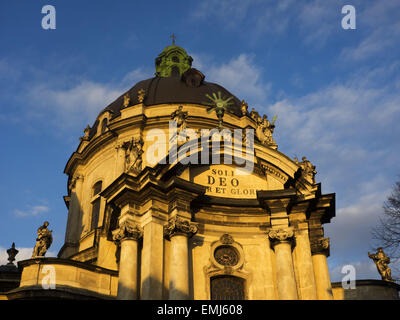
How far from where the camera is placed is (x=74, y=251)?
27.5m

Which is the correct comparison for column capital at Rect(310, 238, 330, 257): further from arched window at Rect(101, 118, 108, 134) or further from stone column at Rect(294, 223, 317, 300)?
arched window at Rect(101, 118, 108, 134)

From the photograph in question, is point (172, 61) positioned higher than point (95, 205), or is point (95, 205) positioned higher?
point (172, 61)

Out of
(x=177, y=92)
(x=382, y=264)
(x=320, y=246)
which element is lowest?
(x=382, y=264)

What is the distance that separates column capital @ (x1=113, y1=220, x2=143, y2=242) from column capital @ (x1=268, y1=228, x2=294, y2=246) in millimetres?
5747

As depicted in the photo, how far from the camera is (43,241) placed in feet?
63.8

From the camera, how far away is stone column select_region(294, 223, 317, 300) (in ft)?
61.8

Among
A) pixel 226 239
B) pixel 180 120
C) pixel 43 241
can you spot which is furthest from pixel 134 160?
pixel 226 239

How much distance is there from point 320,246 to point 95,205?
14.2 meters

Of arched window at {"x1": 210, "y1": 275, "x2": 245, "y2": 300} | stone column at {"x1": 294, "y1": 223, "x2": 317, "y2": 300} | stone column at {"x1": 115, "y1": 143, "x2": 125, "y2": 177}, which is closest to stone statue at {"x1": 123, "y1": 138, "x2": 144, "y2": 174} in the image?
stone column at {"x1": 115, "y1": 143, "x2": 125, "y2": 177}

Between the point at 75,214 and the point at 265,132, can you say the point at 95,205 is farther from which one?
the point at 265,132

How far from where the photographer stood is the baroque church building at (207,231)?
1803 cm

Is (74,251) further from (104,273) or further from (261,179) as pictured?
(261,179)
